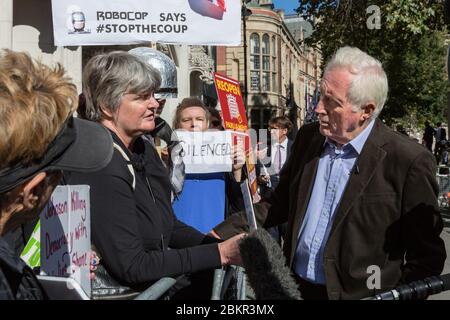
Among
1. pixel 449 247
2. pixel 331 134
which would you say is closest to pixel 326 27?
pixel 449 247

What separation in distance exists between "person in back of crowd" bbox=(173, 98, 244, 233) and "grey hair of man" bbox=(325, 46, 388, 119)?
211 centimetres

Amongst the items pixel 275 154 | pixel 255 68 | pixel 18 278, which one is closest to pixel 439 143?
pixel 275 154

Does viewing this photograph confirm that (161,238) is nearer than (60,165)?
No

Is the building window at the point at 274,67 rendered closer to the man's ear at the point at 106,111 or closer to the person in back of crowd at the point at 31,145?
the man's ear at the point at 106,111

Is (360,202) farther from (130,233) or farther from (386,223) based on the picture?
(130,233)

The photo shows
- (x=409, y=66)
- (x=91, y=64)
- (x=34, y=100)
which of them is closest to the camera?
(x=34, y=100)

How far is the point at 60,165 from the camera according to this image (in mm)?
1399

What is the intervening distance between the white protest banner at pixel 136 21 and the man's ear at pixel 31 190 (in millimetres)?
3323

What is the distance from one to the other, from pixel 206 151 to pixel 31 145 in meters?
3.20

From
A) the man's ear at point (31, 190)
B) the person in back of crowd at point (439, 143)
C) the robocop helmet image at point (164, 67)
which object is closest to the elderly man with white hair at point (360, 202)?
the man's ear at point (31, 190)

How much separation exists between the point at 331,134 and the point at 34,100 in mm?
1480

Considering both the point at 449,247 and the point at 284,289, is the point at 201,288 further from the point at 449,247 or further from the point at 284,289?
the point at 449,247

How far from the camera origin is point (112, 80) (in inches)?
93.7

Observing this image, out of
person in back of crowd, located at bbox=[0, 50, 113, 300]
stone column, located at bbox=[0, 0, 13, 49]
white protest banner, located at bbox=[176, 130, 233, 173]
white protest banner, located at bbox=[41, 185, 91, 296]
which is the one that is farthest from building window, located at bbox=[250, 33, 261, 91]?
person in back of crowd, located at bbox=[0, 50, 113, 300]
